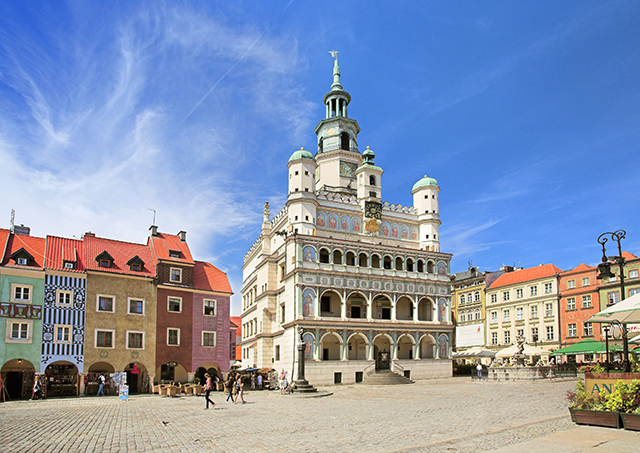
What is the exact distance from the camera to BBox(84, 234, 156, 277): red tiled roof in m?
39.4

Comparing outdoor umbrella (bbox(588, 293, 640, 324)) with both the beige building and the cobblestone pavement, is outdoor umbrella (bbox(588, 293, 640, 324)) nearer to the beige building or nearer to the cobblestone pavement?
the cobblestone pavement

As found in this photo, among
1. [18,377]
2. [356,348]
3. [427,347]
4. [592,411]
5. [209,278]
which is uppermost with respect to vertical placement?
[209,278]

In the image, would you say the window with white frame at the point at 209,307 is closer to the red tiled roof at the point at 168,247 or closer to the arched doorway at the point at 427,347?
the red tiled roof at the point at 168,247

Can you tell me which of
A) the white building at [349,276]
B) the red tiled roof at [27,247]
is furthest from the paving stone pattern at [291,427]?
the white building at [349,276]

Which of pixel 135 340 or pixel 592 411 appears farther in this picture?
pixel 135 340

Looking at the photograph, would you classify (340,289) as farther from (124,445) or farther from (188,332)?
(124,445)

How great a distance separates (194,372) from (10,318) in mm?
14032

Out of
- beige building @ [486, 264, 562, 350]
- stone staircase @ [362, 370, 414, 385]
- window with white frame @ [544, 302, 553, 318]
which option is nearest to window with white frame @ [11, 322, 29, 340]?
stone staircase @ [362, 370, 414, 385]

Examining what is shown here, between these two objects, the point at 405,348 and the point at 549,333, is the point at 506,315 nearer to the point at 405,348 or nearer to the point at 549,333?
the point at 549,333

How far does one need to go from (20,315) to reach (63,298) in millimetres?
2939

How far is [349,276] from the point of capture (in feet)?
164

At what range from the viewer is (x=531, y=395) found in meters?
28.1

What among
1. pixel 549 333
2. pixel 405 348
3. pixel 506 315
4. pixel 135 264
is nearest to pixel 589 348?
pixel 405 348

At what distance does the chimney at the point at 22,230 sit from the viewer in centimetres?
3952
